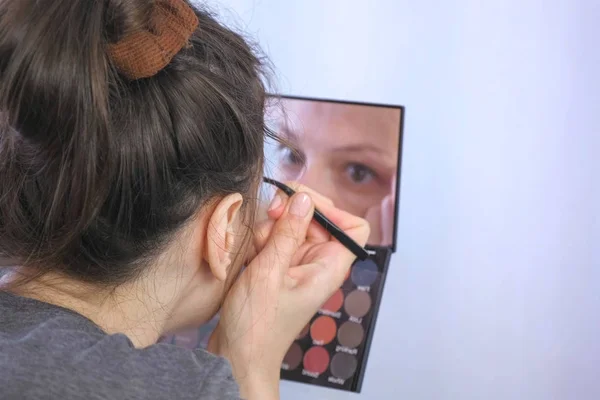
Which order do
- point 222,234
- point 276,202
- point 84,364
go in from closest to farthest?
point 84,364 → point 222,234 → point 276,202

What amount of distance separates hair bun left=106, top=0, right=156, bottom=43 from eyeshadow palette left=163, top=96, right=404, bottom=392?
0.26m

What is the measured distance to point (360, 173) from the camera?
0.74 metres

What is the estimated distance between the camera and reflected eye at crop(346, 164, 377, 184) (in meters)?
0.73

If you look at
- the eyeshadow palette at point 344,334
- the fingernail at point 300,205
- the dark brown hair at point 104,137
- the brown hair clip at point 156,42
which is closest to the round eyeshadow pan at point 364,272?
the eyeshadow palette at point 344,334

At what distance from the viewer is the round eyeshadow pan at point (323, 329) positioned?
2.40 feet

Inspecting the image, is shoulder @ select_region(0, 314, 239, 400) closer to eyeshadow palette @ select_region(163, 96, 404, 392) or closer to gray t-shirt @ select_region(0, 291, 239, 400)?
gray t-shirt @ select_region(0, 291, 239, 400)

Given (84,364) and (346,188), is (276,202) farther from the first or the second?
(84,364)

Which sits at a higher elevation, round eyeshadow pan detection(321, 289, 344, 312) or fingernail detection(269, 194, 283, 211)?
fingernail detection(269, 194, 283, 211)

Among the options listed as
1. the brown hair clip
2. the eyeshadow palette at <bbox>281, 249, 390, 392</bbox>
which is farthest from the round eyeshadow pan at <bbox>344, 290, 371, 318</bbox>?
the brown hair clip

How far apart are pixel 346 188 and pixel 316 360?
19 centimetres

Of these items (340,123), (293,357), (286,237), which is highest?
(340,123)

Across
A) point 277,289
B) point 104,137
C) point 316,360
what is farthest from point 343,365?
point 104,137

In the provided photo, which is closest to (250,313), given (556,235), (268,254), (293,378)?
(268,254)

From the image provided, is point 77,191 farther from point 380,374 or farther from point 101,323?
point 380,374
